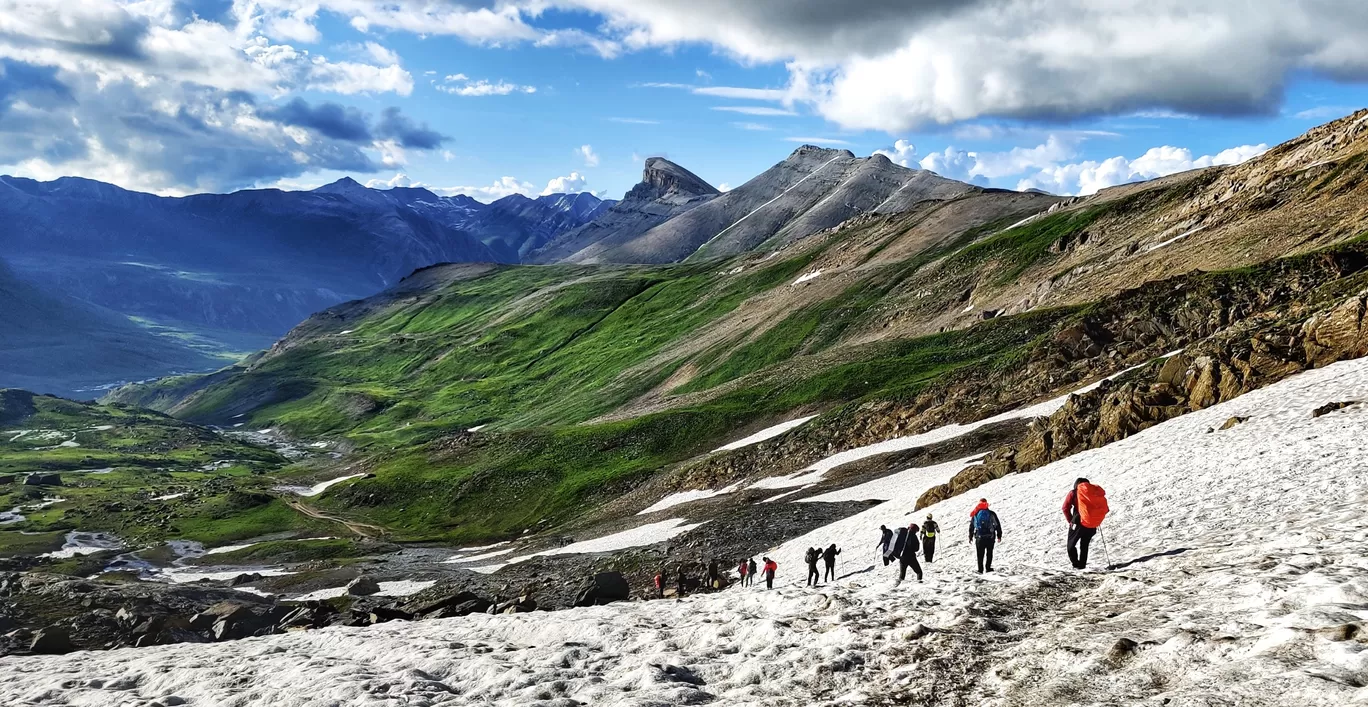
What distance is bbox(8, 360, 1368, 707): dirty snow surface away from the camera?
15789 mm

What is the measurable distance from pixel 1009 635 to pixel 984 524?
818 cm

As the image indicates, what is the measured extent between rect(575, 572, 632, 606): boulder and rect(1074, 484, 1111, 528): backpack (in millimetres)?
21569

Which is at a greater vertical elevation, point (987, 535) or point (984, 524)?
point (984, 524)

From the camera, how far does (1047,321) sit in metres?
85.6

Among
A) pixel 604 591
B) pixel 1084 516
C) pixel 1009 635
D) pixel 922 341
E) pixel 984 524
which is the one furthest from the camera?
pixel 922 341

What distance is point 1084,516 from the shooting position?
79.9 ft

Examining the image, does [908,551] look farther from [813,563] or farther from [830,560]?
[813,563]

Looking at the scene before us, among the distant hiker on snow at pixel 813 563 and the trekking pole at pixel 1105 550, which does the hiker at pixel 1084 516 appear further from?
the distant hiker on snow at pixel 813 563

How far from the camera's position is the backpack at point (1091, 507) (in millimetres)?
24281

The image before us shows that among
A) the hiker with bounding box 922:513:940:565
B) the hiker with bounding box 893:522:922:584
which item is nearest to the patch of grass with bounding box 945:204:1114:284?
the hiker with bounding box 922:513:940:565

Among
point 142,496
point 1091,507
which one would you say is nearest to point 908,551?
point 1091,507

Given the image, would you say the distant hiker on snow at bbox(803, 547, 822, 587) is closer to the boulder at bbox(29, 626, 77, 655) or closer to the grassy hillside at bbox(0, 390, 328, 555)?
the boulder at bbox(29, 626, 77, 655)

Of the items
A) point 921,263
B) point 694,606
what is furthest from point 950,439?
point 921,263

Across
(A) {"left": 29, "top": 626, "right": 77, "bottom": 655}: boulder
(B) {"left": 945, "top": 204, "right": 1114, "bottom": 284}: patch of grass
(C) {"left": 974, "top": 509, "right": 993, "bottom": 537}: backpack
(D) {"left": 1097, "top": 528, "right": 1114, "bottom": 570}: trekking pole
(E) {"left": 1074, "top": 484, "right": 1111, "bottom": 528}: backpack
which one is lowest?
(A) {"left": 29, "top": 626, "right": 77, "bottom": 655}: boulder
